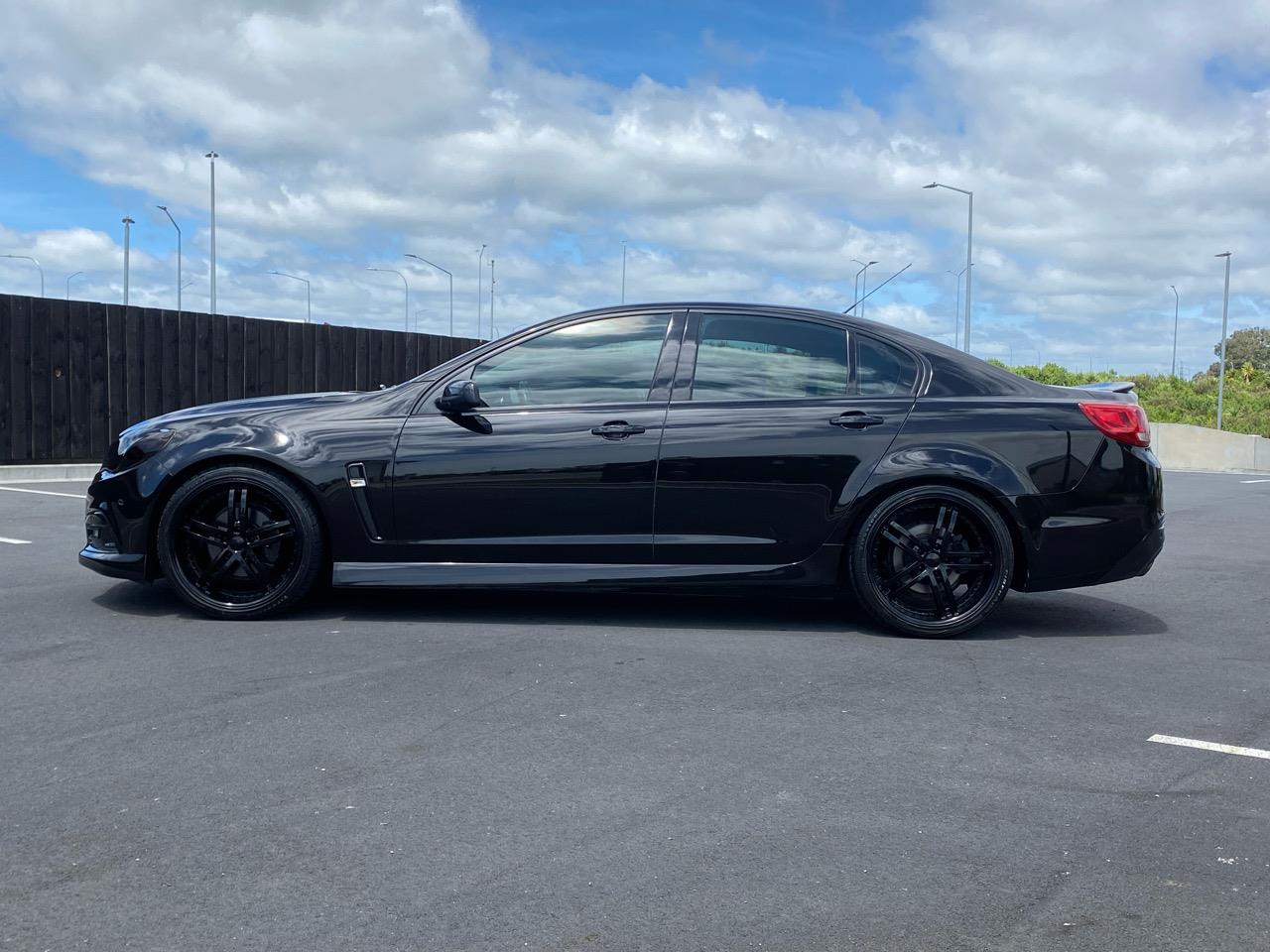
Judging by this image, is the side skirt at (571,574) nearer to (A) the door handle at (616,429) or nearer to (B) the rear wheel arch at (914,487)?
(B) the rear wheel arch at (914,487)

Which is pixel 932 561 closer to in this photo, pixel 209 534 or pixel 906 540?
pixel 906 540

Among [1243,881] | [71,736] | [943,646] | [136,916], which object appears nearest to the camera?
[136,916]

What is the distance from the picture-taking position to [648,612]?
664cm

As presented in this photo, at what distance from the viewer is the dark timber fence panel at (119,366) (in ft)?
54.3

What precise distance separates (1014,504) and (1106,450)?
21.7 inches

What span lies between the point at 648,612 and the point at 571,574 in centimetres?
75

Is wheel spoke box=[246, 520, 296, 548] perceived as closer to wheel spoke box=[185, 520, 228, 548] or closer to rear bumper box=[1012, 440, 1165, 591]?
wheel spoke box=[185, 520, 228, 548]

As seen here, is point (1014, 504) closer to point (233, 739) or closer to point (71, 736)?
point (233, 739)

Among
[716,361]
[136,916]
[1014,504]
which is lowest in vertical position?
[136,916]

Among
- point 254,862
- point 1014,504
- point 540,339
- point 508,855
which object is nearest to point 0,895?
point 254,862

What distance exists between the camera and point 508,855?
10.6ft

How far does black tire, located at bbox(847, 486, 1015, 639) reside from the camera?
6035mm

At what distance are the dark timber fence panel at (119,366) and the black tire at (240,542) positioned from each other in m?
11.9

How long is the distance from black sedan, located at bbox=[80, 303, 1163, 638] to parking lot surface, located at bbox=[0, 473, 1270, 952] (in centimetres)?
29
